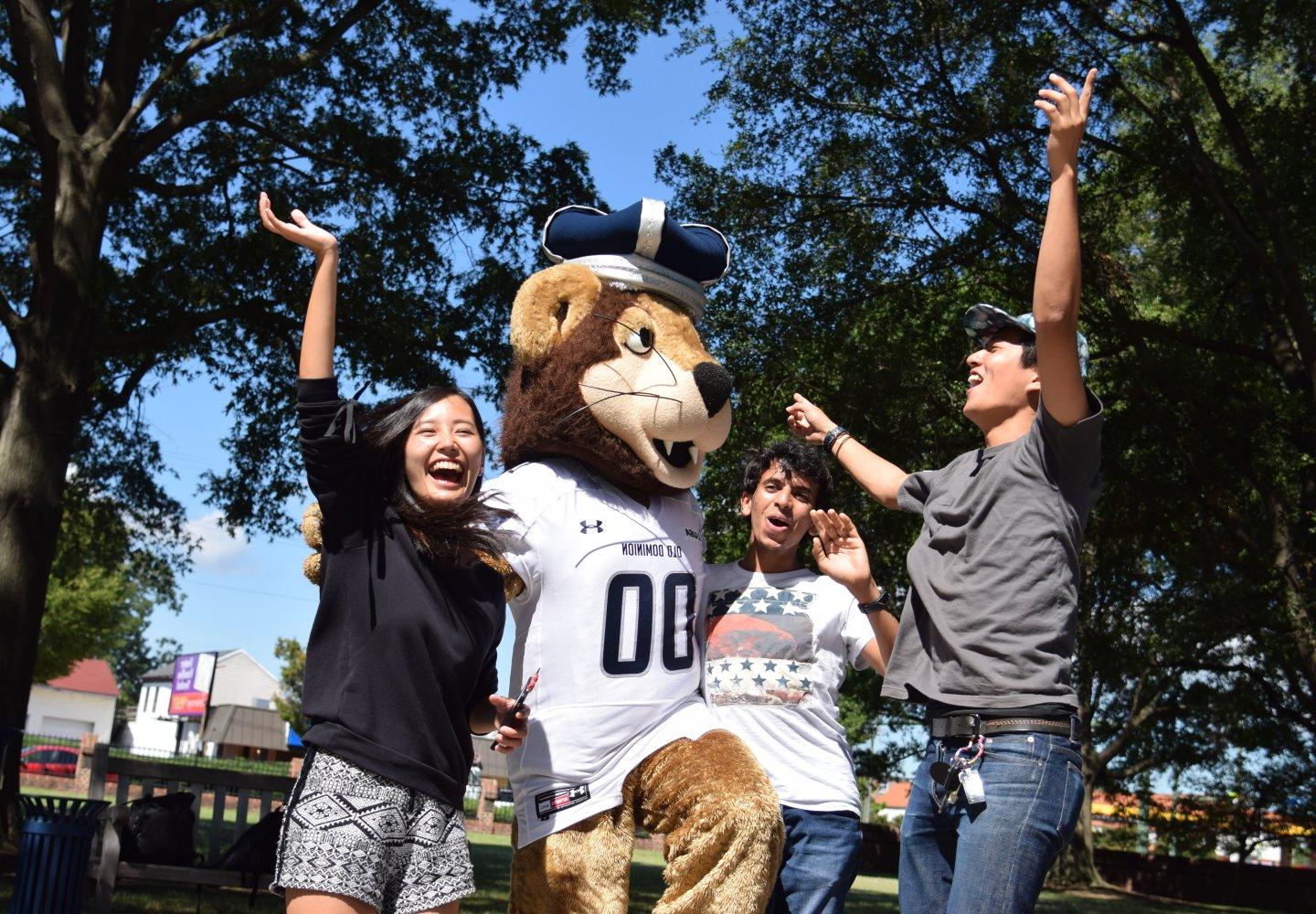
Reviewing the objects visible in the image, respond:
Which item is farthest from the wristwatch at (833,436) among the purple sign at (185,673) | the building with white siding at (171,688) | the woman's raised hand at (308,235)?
the building with white siding at (171,688)

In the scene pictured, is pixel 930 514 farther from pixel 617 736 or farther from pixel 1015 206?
pixel 1015 206

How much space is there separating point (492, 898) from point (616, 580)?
743cm

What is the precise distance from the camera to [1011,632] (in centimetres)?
291

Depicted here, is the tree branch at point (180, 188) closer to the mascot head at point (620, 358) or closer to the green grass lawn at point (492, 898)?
the green grass lawn at point (492, 898)

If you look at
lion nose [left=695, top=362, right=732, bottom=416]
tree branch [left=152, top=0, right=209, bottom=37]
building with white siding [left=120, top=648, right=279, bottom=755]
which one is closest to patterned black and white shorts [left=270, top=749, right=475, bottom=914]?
lion nose [left=695, top=362, right=732, bottom=416]

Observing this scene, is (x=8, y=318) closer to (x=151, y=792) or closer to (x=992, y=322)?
(x=151, y=792)

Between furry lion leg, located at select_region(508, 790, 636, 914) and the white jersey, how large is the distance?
38 mm

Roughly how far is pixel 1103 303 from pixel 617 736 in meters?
9.42

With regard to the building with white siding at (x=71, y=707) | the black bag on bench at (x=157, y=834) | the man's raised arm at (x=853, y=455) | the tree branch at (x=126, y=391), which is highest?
the tree branch at (x=126, y=391)

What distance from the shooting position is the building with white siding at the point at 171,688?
7088 cm

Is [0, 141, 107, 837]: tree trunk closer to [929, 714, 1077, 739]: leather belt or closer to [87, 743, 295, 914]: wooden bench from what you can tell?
[87, 743, 295, 914]: wooden bench

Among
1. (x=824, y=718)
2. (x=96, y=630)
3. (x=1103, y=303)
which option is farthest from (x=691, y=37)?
(x=96, y=630)

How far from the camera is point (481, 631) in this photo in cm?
307

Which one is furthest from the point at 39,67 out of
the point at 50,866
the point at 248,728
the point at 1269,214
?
the point at 248,728
